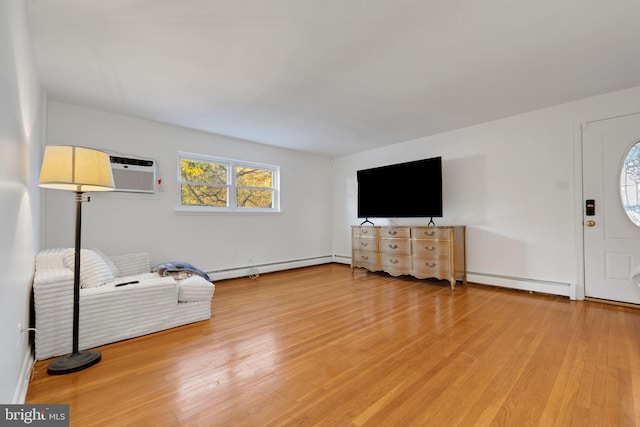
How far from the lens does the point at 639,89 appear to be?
313 centimetres

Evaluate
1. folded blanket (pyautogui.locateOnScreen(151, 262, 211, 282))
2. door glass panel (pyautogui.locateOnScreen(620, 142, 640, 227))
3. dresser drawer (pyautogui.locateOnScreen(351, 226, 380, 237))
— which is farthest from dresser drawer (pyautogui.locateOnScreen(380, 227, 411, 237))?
folded blanket (pyautogui.locateOnScreen(151, 262, 211, 282))

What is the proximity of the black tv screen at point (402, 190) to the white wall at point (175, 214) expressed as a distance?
1289 mm

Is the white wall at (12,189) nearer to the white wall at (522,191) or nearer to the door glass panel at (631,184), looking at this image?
the white wall at (522,191)

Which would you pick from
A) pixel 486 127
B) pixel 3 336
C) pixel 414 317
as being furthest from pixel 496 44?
pixel 3 336

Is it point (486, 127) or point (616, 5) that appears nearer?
point (616, 5)

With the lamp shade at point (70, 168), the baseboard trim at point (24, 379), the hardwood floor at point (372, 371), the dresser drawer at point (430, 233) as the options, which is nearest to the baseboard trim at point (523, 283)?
the hardwood floor at point (372, 371)

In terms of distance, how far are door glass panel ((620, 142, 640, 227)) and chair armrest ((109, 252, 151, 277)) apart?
5.68m

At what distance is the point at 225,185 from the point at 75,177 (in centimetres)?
305

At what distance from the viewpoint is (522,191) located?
3908 mm

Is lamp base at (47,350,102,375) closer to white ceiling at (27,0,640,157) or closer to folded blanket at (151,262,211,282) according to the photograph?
folded blanket at (151,262,211,282)

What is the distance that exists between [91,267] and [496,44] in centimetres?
393

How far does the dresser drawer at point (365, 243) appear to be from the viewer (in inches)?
201

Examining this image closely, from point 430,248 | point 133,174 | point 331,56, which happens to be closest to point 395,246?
point 430,248

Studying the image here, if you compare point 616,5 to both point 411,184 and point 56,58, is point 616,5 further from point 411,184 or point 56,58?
point 56,58
